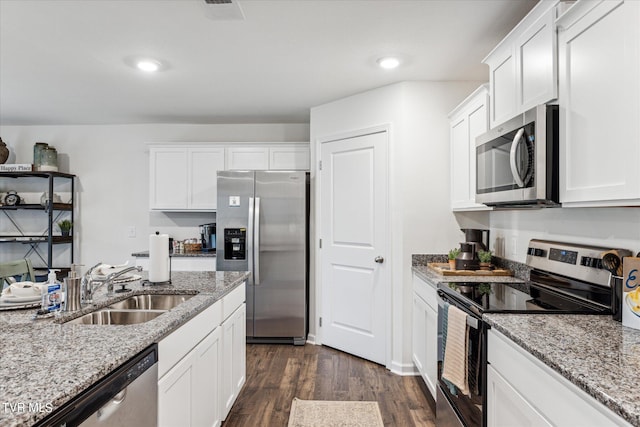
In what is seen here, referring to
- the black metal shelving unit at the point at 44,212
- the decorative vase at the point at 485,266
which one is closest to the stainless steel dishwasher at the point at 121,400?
the decorative vase at the point at 485,266

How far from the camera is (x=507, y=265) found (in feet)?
9.08

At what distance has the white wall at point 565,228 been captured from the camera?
1.68 m

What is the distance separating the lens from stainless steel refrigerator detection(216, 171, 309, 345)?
3.95 meters

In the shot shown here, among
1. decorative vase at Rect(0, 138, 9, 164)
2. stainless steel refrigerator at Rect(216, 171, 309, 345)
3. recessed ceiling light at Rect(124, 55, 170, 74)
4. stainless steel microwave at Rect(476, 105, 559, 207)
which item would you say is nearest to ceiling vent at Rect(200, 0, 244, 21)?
recessed ceiling light at Rect(124, 55, 170, 74)

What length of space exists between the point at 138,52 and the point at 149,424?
2.41m

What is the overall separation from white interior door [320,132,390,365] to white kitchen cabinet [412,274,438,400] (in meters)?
0.32

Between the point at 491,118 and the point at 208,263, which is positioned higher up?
the point at 491,118

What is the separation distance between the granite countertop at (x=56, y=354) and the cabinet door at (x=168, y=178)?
2.75 m

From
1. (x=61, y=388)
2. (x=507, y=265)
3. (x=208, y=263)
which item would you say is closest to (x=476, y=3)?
(x=507, y=265)

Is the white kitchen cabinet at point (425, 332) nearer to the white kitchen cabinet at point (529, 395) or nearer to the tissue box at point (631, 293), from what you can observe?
the white kitchen cabinet at point (529, 395)

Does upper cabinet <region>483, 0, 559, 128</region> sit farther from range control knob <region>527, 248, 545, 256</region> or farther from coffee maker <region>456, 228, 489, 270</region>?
coffee maker <region>456, 228, 489, 270</region>

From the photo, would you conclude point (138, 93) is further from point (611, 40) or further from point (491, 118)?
point (611, 40)

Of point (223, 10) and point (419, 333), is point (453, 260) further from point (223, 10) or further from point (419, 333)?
point (223, 10)

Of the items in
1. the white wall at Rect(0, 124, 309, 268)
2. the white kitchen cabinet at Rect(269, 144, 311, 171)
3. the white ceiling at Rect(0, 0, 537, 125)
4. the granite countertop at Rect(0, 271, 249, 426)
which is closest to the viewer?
the granite countertop at Rect(0, 271, 249, 426)
